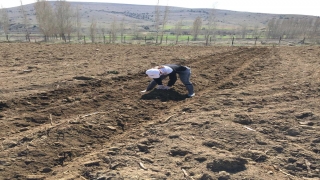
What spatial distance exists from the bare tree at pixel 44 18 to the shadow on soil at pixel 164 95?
41702 millimetres

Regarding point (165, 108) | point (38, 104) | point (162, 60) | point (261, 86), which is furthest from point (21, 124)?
point (162, 60)

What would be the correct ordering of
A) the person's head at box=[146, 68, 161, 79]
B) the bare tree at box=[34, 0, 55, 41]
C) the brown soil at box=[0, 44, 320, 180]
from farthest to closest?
the bare tree at box=[34, 0, 55, 41]
the person's head at box=[146, 68, 161, 79]
the brown soil at box=[0, 44, 320, 180]

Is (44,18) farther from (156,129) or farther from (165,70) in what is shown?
(156,129)

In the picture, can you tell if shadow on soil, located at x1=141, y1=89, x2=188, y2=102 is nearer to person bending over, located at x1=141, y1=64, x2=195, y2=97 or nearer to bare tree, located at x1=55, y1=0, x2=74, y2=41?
person bending over, located at x1=141, y1=64, x2=195, y2=97

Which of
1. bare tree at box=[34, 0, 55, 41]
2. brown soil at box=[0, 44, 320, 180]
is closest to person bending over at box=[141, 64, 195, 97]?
brown soil at box=[0, 44, 320, 180]

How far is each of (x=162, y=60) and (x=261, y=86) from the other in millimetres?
6858

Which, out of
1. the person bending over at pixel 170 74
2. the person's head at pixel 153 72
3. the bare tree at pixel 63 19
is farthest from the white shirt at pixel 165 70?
the bare tree at pixel 63 19

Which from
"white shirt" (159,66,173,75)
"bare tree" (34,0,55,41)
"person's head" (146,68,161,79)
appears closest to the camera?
"person's head" (146,68,161,79)

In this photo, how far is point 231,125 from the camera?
559 centimetres

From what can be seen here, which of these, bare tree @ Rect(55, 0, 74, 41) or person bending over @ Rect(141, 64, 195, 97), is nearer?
person bending over @ Rect(141, 64, 195, 97)

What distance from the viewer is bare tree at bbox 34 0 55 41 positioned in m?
44.7

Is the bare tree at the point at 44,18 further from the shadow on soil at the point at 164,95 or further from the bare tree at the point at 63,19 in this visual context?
the shadow on soil at the point at 164,95

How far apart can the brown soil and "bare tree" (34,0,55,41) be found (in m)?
38.9

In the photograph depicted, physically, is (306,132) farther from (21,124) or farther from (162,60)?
(162,60)
